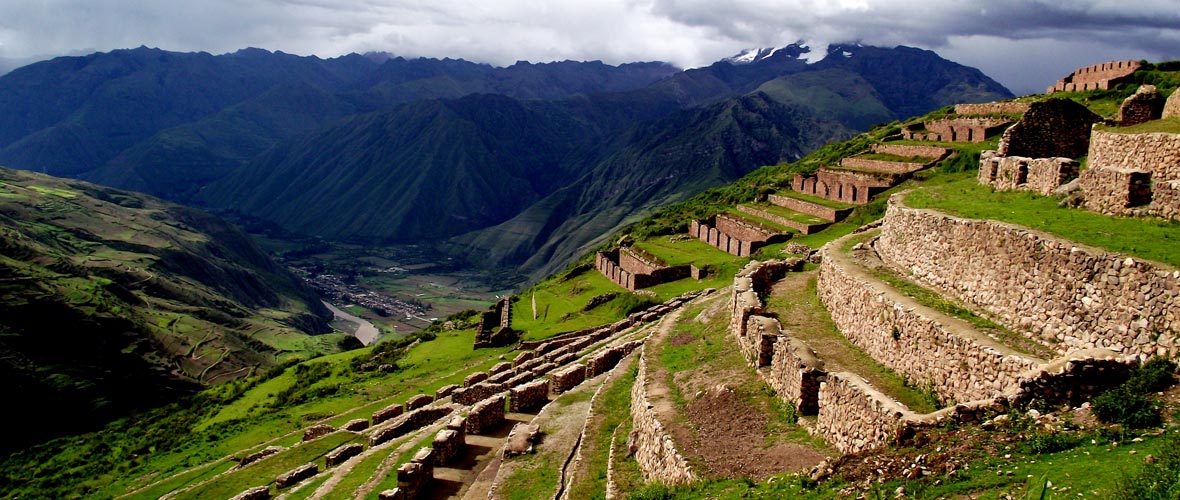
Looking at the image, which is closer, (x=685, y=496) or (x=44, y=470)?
(x=685, y=496)

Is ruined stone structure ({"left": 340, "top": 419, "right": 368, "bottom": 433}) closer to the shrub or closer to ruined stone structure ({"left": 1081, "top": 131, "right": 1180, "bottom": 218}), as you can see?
ruined stone structure ({"left": 1081, "top": 131, "right": 1180, "bottom": 218})

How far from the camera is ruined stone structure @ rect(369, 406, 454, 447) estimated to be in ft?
96.1

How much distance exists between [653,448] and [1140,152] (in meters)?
11.8

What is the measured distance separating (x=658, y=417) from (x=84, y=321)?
79759 millimetres

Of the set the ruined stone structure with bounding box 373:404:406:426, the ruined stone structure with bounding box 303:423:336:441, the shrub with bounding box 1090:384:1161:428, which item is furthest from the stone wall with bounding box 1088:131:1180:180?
the ruined stone structure with bounding box 303:423:336:441

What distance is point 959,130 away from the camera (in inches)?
1965

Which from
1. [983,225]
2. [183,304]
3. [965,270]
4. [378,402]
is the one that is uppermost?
[983,225]

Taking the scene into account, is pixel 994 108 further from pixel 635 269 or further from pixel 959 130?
pixel 635 269

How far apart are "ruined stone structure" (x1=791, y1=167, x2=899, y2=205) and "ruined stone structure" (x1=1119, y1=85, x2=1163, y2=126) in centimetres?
2452

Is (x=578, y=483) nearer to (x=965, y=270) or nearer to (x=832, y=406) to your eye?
(x=832, y=406)

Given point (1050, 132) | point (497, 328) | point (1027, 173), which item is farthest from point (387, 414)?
point (1050, 132)

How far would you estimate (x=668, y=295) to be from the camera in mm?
43969

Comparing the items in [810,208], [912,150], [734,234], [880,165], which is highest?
[912,150]

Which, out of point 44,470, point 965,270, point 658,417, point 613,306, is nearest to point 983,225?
point 965,270
